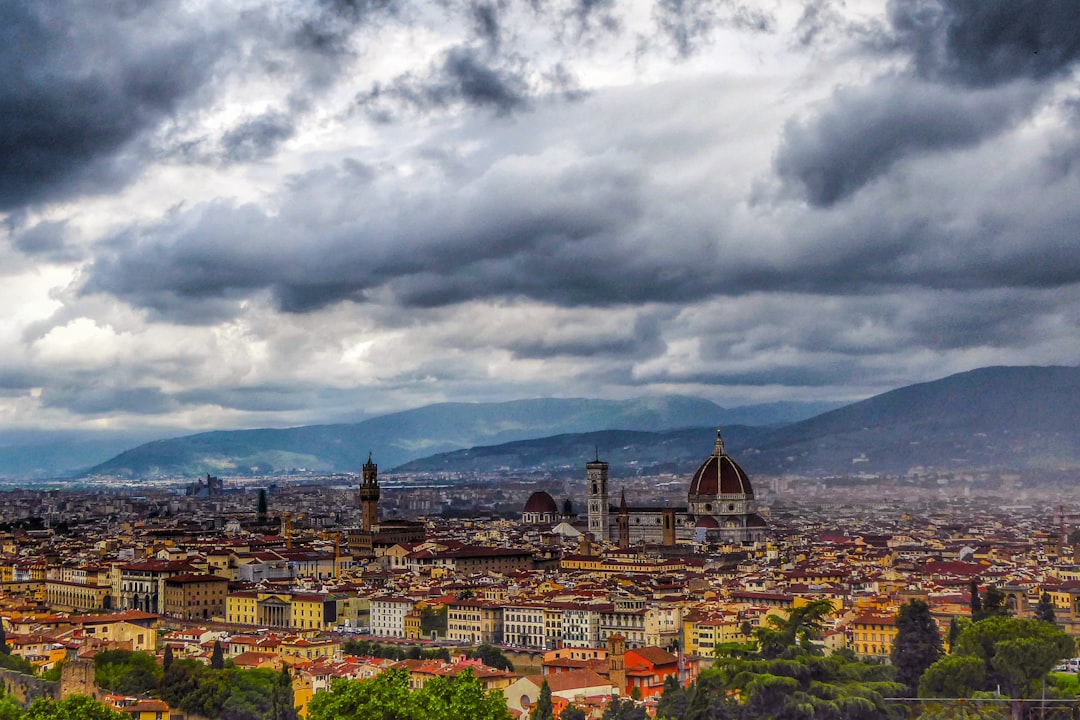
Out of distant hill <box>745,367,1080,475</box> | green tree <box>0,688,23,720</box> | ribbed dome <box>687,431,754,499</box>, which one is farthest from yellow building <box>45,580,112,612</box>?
distant hill <box>745,367,1080,475</box>

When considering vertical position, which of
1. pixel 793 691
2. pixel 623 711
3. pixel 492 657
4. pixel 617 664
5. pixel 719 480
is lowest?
pixel 492 657

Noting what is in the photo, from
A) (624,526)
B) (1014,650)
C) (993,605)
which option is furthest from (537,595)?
(624,526)

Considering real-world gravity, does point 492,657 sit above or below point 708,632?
below

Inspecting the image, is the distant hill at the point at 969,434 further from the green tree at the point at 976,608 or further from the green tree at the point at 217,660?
the green tree at the point at 217,660

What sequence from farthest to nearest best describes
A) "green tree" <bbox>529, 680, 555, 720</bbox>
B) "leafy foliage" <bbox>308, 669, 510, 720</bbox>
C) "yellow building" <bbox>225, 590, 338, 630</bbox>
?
1. "yellow building" <bbox>225, 590, 338, 630</bbox>
2. "green tree" <bbox>529, 680, 555, 720</bbox>
3. "leafy foliage" <bbox>308, 669, 510, 720</bbox>

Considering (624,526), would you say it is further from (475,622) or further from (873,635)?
(873,635)

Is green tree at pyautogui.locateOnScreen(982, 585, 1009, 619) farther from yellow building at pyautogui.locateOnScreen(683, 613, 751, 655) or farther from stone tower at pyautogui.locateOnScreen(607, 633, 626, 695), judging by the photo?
stone tower at pyautogui.locateOnScreen(607, 633, 626, 695)

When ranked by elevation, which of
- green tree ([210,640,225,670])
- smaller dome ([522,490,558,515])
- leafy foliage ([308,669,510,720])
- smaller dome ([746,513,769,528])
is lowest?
green tree ([210,640,225,670])
